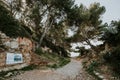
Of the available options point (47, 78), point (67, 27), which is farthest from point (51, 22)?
point (47, 78)

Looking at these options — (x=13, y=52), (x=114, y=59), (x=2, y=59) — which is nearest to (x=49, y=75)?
(x=13, y=52)

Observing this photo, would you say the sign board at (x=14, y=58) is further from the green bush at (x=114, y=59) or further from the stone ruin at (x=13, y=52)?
the green bush at (x=114, y=59)

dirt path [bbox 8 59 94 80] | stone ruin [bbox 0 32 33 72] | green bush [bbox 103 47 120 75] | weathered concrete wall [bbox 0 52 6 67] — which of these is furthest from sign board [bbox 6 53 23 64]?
green bush [bbox 103 47 120 75]

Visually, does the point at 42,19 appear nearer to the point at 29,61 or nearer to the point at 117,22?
the point at 117,22

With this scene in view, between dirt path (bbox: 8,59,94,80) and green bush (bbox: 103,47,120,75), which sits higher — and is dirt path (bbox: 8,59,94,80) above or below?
below

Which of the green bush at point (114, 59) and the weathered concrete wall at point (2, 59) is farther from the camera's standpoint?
the green bush at point (114, 59)

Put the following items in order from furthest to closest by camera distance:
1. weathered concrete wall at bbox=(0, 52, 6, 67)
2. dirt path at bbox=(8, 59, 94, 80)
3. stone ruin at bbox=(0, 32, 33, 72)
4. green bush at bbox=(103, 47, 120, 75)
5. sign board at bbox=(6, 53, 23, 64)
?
green bush at bbox=(103, 47, 120, 75), sign board at bbox=(6, 53, 23, 64), stone ruin at bbox=(0, 32, 33, 72), weathered concrete wall at bbox=(0, 52, 6, 67), dirt path at bbox=(8, 59, 94, 80)

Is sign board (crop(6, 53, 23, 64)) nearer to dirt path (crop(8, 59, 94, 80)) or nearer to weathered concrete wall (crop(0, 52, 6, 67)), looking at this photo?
weathered concrete wall (crop(0, 52, 6, 67))

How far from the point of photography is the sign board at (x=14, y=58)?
11734 millimetres

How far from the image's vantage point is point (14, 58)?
489 inches

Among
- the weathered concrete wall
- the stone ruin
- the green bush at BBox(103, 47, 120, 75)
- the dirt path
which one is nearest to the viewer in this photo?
the dirt path

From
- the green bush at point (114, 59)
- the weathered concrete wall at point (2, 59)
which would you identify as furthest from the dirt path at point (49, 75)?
the green bush at point (114, 59)

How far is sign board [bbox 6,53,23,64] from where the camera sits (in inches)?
462

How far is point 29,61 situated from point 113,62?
7.19 metres
